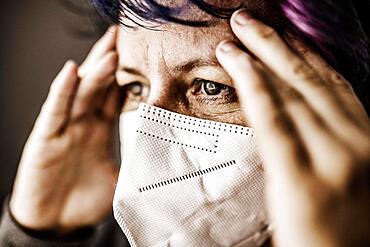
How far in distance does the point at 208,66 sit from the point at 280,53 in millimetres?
179

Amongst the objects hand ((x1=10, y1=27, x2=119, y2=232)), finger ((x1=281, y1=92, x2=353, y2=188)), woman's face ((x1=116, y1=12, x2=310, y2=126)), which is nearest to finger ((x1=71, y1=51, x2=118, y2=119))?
hand ((x1=10, y1=27, x2=119, y2=232))

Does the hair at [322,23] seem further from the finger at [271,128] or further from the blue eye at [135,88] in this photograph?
the blue eye at [135,88]

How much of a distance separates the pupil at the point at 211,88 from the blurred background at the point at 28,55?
77 cm

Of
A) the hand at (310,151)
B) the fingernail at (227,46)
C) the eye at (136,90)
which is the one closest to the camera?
the hand at (310,151)

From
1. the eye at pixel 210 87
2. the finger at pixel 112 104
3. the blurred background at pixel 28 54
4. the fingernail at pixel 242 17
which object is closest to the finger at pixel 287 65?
the fingernail at pixel 242 17

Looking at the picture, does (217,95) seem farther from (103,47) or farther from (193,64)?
(103,47)

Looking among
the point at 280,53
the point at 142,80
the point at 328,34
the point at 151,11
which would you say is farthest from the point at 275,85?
the point at 142,80

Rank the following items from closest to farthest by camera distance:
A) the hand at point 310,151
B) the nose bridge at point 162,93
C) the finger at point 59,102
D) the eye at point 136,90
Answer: the hand at point 310,151 < the nose bridge at point 162,93 < the eye at point 136,90 < the finger at point 59,102

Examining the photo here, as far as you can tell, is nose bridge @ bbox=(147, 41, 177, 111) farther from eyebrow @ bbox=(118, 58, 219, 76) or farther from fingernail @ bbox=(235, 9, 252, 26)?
fingernail @ bbox=(235, 9, 252, 26)

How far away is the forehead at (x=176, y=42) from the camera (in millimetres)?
1135

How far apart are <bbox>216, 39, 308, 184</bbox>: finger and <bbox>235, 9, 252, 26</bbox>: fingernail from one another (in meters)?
0.10

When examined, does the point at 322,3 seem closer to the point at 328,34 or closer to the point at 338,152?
the point at 328,34

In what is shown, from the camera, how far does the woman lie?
0.90 m

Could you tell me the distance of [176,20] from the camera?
1.13m
